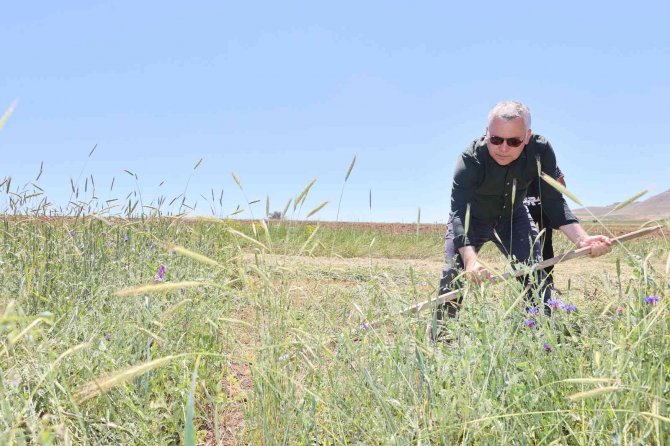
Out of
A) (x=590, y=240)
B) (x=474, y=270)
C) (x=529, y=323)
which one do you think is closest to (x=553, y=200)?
(x=590, y=240)

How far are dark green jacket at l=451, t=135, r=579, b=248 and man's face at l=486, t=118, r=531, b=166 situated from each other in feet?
0.25

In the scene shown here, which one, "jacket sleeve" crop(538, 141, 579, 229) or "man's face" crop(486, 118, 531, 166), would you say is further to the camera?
"jacket sleeve" crop(538, 141, 579, 229)

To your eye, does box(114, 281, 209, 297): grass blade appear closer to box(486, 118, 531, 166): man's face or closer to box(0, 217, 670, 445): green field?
box(0, 217, 670, 445): green field

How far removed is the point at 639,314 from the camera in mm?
1574

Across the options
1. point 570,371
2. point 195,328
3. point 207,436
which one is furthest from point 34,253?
point 570,371

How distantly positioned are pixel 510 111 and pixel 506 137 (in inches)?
5.5

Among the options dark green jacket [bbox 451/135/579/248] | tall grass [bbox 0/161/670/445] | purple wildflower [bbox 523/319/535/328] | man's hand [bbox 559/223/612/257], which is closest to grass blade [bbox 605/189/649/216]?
tall grass [bbox 0/161/670/445]

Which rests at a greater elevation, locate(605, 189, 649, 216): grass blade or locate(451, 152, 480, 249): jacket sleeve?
locate(451, 152, 480, 249): jacket sleeve

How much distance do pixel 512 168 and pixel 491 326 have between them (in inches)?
67.5

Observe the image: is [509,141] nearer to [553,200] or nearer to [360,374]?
[553,200]

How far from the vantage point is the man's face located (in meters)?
2.98

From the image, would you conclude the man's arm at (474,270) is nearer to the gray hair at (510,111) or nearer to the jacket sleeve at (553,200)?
the gray hair at (510,111)

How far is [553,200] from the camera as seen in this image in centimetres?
338

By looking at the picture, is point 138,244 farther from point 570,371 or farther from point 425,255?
point 425,255
